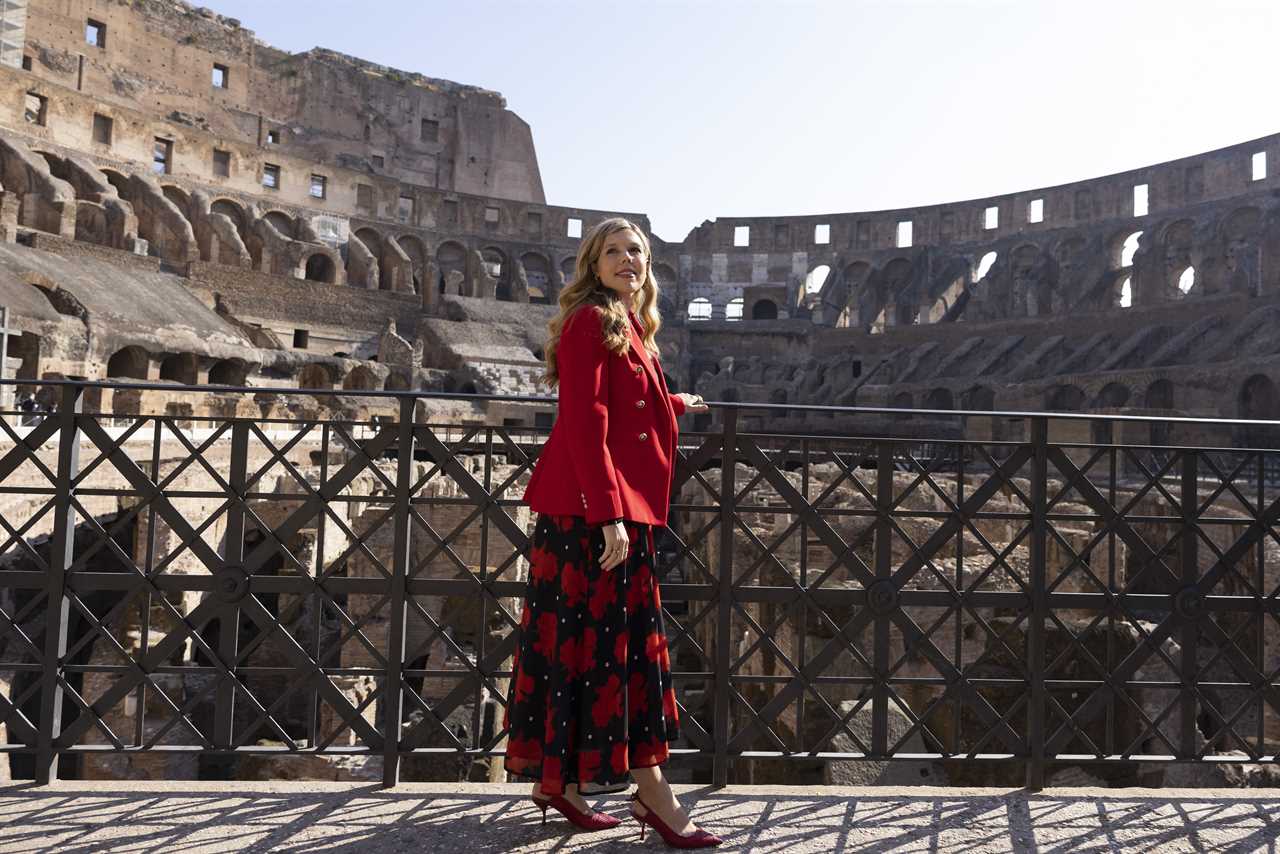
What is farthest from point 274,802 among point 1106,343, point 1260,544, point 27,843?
point 1106,343

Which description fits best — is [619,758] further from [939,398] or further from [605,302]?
[939,398]

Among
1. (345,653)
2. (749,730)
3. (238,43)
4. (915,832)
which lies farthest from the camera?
(238,43)

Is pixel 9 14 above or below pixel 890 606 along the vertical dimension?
above

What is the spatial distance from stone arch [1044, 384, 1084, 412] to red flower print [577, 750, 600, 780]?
2979cm

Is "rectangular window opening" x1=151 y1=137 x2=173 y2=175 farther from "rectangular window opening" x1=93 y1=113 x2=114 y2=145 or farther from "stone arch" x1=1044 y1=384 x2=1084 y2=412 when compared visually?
"stone arch" x1=1044 y1=384 x2=1084 y2=412

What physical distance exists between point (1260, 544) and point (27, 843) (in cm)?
464

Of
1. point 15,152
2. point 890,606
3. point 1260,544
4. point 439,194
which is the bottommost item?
point 890,606

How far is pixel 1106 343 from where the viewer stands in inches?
1294

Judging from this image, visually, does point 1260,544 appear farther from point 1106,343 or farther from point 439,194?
point 439,194

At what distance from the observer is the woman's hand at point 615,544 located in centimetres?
293

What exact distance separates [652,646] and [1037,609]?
5.36ft

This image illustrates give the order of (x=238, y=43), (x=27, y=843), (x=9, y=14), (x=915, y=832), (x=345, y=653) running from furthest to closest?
1. (x=238, y=43)
2. (x=9, y=14)
3. (x=345, y=653)
4. (x=915, y=832)
5. (x=27, y=843)

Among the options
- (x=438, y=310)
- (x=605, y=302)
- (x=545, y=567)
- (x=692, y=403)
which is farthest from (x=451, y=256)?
(x=545, y=567)

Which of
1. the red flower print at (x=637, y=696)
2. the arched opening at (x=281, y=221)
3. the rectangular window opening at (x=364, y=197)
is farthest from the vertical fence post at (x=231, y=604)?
the rectangular window opening at (x=364, y=197)
